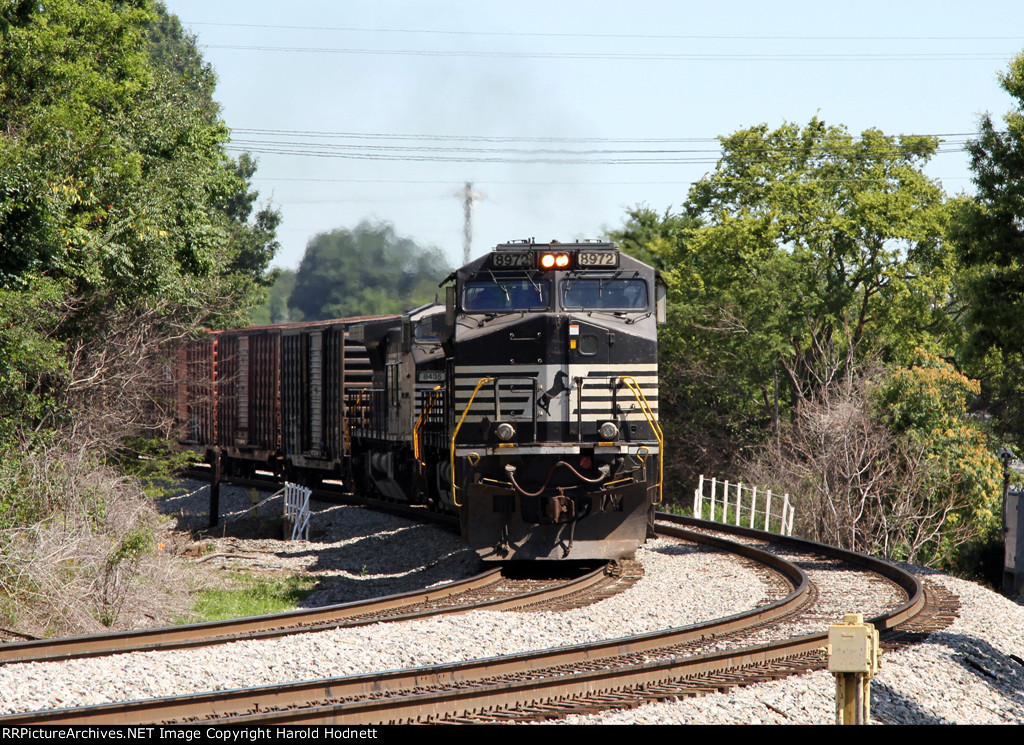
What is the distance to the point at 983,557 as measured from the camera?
21.4 m

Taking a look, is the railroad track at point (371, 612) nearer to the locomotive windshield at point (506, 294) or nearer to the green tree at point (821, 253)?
the locomotive windshield at point (506, 294)

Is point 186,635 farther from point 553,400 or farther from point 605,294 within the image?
point 605,294

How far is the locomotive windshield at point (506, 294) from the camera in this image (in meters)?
13.3

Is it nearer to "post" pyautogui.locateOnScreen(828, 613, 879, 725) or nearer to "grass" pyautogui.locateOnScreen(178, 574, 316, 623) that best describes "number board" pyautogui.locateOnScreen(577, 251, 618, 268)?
"grass" pyautogui.locateOnScreen(178, 574, 316, 623)

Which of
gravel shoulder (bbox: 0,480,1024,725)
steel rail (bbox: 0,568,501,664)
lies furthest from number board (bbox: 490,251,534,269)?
steel rail (bbox: 0,568,501,664)

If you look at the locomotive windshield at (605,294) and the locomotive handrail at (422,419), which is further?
the locomotive handrail at (422,419)

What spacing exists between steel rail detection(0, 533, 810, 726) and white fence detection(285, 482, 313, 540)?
35.8ft

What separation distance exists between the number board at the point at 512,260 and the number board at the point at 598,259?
0.64m

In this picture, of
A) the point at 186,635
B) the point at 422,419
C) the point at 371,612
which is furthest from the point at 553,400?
the point at 186,635

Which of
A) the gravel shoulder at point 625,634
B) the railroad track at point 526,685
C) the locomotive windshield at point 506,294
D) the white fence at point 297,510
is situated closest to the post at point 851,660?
the gravel shoulder at point 625,634

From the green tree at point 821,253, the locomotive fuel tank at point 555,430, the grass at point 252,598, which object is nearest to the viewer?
the locomotive fuel tank at point 555,430

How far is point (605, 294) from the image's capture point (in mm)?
13391

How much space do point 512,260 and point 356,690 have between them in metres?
7.29
